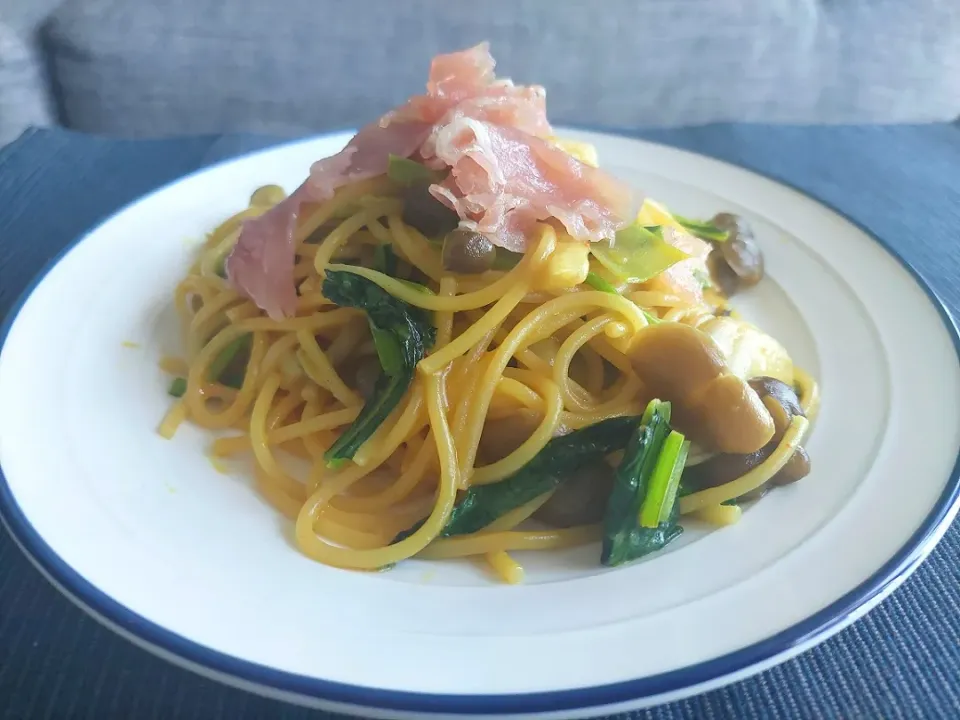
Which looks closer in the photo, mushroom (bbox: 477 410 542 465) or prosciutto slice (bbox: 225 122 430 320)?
mushroom (bbox: 477 410 542 465)

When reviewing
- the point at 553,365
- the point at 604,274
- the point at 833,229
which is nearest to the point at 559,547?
the point at 553,365

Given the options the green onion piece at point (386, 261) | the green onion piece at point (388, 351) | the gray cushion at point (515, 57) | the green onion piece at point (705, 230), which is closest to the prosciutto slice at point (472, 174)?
the green onion piece at point (386, 261)

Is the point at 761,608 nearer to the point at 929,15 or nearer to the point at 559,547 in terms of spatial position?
the point at 559,547

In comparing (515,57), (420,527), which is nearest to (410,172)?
(420,527)

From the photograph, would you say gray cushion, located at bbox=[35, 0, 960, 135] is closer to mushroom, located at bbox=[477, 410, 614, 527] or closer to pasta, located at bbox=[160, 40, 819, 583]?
pasta, located at bbox=[160, 40, 819, 583]

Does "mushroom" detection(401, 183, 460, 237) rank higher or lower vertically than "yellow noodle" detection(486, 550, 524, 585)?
higher

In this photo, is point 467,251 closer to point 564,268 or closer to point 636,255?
point 564,268

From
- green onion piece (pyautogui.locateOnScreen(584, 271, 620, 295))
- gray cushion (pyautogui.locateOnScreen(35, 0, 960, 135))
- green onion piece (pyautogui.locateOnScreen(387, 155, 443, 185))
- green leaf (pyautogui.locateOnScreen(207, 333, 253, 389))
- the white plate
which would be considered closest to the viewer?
the white plate

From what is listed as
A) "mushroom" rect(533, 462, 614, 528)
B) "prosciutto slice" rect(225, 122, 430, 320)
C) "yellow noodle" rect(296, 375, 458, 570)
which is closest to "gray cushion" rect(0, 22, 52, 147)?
"prosciutto slice" rect(225, 122, 430, 320)
